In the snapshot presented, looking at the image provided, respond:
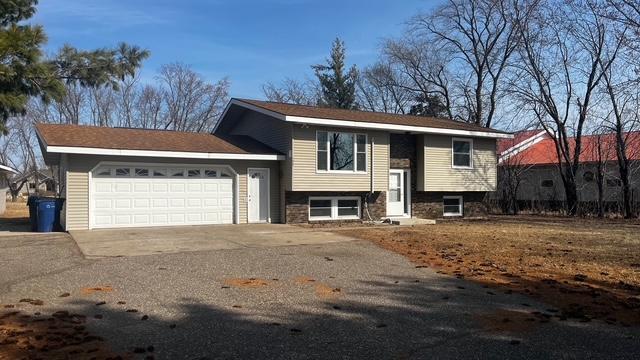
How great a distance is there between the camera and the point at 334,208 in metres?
20.2

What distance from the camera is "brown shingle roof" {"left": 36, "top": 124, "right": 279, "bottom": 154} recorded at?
16156 millimetres

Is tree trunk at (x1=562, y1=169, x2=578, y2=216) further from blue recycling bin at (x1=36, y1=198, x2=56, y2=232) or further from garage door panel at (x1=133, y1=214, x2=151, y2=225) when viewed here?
blue recycling bin at (x1=36, y1=198, x2=56, y2=232)

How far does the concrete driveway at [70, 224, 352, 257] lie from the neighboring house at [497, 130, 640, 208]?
17.2m

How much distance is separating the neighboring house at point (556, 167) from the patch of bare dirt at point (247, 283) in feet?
72.2

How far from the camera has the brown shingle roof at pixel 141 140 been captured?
16156mm

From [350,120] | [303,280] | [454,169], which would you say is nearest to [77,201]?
[350,120]

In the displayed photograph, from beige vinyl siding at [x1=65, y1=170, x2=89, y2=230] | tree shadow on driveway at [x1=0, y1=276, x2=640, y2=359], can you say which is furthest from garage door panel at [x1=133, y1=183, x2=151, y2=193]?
tree shadow on driveway at [x1=0, y1=276, x2=640, y2=359]

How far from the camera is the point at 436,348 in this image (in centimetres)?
539

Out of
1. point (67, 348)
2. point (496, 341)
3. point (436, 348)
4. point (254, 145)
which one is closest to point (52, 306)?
point (67, 348)

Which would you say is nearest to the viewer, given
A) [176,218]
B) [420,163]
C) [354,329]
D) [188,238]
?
[354,329]

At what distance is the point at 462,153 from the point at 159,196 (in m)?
12.4

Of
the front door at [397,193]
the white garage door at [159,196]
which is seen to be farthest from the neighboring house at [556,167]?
the white garage door at [159,196]

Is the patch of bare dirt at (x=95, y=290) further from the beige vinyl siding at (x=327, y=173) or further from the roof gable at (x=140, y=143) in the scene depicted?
the beige vinyl siding at (x=327, y=173)

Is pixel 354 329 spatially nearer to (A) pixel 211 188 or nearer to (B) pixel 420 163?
(A) pixel 211 188
